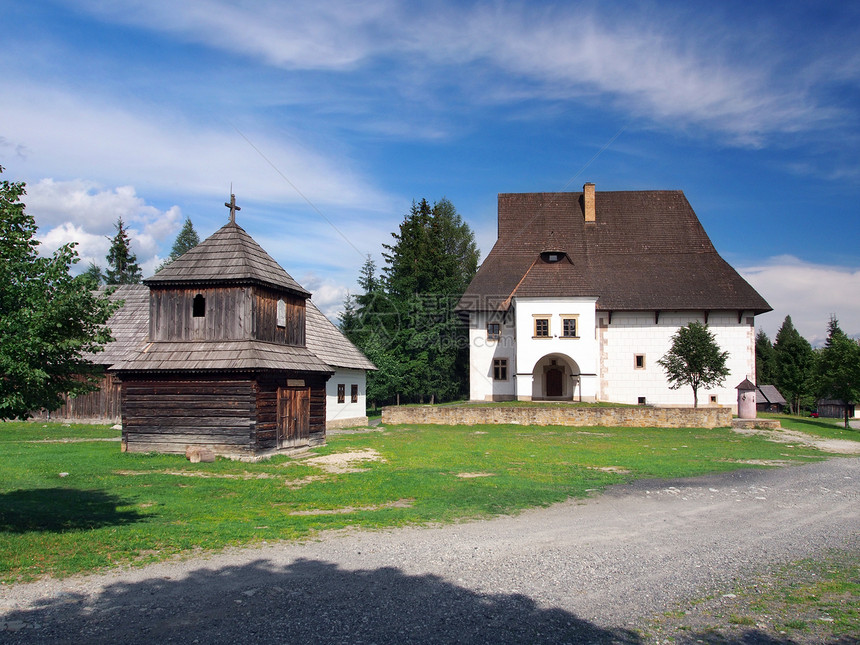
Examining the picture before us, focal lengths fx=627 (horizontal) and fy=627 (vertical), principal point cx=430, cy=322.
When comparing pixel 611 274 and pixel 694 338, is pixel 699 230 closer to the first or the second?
pixel 611 274

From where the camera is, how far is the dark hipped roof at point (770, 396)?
204ft

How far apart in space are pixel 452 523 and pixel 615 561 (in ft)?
10.5

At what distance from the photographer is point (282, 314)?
869 inches

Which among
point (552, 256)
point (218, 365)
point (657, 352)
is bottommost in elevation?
point (218, 365)

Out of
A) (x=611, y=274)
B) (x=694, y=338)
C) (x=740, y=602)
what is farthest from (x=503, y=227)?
(x=740, y=602)

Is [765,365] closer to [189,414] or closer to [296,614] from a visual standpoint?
[189,414]

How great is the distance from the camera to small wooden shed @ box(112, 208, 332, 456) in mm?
19344

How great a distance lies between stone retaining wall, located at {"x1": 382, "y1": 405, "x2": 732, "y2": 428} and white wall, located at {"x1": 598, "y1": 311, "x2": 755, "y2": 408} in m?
10.1

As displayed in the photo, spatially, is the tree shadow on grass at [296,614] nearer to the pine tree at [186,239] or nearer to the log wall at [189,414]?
the log wall at [189,414]

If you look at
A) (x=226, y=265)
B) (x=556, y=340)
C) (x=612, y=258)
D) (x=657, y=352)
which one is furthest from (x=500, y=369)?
(x=226, y=265)

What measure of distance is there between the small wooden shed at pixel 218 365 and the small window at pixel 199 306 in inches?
1.3

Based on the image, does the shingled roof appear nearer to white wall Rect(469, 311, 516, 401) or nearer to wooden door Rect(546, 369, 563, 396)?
white wall Rect(469, 311, 516, 401)

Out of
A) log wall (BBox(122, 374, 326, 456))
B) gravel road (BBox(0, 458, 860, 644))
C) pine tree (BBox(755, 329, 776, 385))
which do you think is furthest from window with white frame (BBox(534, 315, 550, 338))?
pine tree (BBox(755, 329, 776, 385))

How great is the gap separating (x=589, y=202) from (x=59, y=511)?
137 feet
